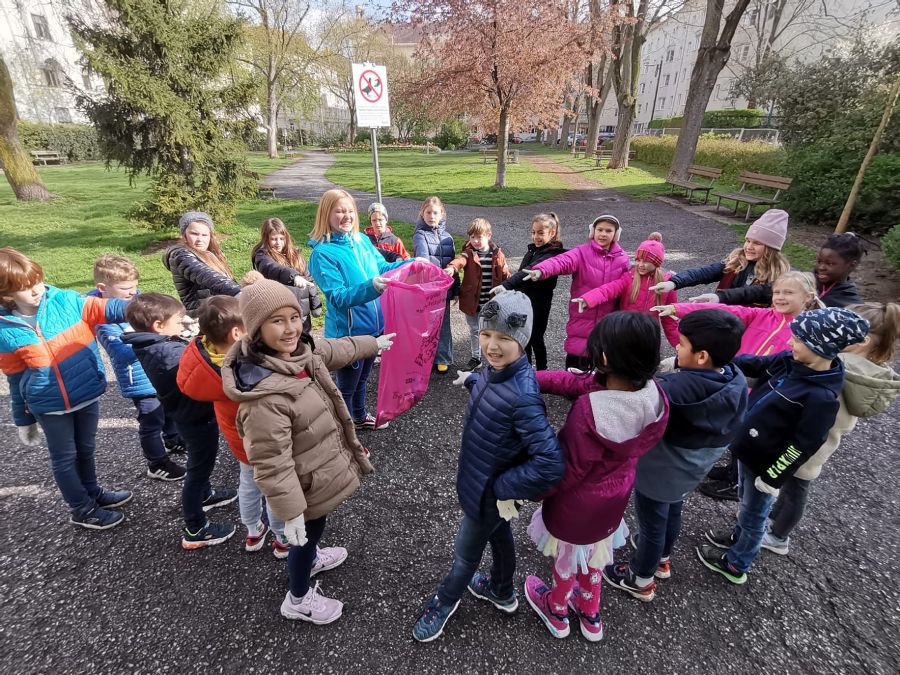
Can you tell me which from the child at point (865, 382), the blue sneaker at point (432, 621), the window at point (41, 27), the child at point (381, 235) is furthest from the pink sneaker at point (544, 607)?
the window at point (41, 27)

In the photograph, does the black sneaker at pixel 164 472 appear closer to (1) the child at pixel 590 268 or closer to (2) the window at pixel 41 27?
(1) the child at pixel 590 268

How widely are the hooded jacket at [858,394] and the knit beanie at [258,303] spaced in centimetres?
301

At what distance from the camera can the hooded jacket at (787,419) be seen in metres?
2.26

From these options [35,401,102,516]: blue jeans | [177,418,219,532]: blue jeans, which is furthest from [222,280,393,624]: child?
[35,401,102,516]: blue jeans

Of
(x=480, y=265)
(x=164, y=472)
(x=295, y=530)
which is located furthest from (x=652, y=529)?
Result: (x=164, y=472)

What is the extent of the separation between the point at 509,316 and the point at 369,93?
224 inches

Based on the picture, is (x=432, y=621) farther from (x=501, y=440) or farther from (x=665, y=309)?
(x=665, y=309)

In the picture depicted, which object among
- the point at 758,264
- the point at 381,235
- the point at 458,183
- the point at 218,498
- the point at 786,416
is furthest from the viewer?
the point at 458,183

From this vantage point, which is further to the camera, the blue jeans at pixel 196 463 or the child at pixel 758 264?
the child at pixel 758 264

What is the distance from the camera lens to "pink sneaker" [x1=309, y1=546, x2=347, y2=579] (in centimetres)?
277

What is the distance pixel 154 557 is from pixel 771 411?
3.89 m

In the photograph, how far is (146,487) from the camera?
349cm

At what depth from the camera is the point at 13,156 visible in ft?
47.5

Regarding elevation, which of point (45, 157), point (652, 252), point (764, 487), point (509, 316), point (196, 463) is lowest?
point (196, 463)
